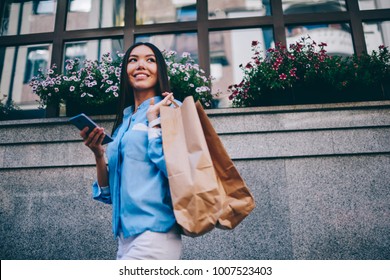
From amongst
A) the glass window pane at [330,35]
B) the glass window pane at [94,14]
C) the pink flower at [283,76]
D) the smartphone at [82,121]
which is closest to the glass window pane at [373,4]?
the glass window pane at [330,35]

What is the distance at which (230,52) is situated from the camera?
523 centimetres

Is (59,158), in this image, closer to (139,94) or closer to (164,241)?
(139,94)

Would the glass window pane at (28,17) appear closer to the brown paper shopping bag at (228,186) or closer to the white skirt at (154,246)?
the brown paper shopping bag at (228,186)

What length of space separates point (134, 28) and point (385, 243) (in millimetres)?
4408

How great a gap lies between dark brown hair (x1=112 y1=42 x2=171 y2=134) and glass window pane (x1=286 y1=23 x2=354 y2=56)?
3456 mm

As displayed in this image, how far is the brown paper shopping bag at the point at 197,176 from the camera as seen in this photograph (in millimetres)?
1642

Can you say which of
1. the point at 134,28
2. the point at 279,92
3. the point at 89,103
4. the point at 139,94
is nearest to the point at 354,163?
the point at 279,92

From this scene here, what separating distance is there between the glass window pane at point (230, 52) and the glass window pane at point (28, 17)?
8.77ft

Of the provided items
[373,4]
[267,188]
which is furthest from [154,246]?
[373,4]

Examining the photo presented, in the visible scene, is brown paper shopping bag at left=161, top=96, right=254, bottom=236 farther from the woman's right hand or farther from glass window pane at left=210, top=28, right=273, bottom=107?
glass window pane at left=210, top=28, right=273, bottom=107

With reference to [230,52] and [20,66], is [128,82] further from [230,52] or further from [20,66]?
[20,66]

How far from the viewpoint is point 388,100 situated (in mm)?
4160

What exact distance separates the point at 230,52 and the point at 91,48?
7.06 ft

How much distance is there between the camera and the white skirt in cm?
170
